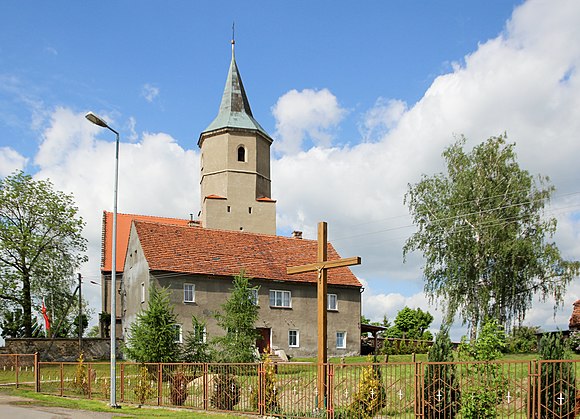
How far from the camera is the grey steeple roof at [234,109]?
51.5 metres

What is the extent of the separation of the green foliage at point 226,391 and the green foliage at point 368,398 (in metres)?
4.04

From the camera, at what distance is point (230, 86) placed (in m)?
54.8

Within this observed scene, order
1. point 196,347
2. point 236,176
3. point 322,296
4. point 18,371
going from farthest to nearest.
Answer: point 236,176 → point 196,347 → point 18,371 → point 322,296

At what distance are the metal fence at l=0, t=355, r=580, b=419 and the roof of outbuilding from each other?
29.3 metres

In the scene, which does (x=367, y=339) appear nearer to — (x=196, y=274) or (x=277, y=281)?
(x=277, y=281)

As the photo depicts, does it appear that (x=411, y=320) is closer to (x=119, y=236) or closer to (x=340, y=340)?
(x=340, y=340)

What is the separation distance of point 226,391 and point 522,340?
71.5ft

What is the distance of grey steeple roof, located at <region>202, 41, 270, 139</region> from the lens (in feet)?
169

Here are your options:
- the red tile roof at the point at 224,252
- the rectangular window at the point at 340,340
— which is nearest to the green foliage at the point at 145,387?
the red tile roof at the point at 224,252

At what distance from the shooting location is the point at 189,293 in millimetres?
37969

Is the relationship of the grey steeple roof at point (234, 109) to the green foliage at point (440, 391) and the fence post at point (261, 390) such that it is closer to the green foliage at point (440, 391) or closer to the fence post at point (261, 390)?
the fence post at point (261, 390)

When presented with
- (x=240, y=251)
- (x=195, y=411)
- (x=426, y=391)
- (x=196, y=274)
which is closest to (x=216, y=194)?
(x=240, y=251)

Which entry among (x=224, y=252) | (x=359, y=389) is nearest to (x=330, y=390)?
(x=359, y=389)

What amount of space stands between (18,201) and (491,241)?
3031 centimetres
